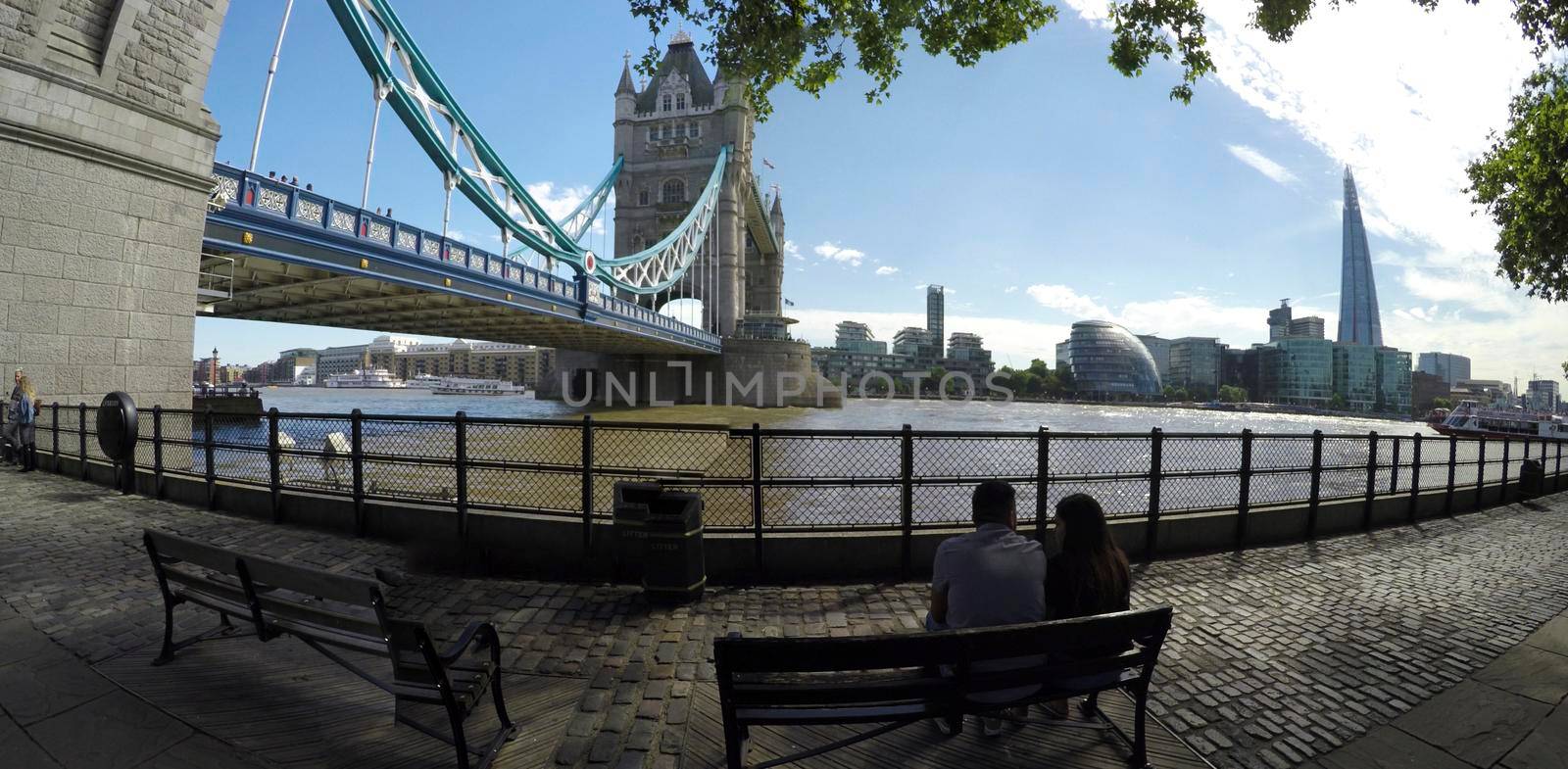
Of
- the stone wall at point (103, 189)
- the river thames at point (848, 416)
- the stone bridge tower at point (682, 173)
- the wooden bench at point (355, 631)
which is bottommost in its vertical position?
the river thames at point (848, 416)

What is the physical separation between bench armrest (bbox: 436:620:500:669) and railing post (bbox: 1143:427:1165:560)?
16.3 feet

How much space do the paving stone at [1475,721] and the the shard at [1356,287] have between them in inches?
7499

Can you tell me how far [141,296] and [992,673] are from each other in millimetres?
14522

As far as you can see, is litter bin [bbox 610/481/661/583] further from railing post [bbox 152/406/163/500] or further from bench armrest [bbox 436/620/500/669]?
railing post [bbox 152/406/163/500]

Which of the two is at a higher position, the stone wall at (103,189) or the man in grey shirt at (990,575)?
the stone wall at (103,189)

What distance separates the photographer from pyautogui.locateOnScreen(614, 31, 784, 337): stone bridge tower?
64.3m

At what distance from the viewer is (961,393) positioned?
120000 mm

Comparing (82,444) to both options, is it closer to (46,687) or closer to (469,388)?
(46,687)

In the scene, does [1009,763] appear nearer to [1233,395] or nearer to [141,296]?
[141,296]

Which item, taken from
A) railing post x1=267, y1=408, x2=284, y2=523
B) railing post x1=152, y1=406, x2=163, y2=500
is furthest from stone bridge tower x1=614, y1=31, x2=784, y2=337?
railing post x1=267, y1=408, x2=284, y2=523

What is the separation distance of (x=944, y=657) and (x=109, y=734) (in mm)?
3231

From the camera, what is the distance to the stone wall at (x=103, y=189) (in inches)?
364

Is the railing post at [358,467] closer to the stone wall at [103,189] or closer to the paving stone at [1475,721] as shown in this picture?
the paving stone at [1475,721]

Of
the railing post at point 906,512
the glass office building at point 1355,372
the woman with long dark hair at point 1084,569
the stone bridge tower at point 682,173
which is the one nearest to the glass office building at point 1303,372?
the glass office building at point 1355,372
